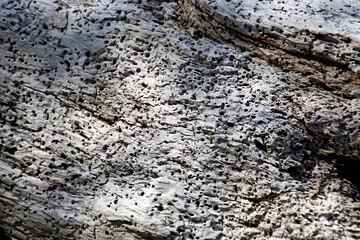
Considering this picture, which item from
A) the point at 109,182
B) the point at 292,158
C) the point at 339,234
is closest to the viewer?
the point at 339,234

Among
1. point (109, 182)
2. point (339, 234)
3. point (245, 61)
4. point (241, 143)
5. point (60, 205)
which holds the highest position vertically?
point (245, 61)

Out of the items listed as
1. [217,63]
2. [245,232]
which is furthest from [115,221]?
[217,63]

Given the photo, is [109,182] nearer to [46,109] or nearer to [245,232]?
[46,109]

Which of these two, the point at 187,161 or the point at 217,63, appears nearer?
the point at 187,161

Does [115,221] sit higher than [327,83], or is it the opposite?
[327,83]

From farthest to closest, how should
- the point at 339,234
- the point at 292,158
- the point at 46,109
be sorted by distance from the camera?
the point at 46,109 < the point at 292,158 < the point at 339,234

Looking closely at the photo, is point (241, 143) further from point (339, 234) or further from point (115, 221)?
point (115, 221)
